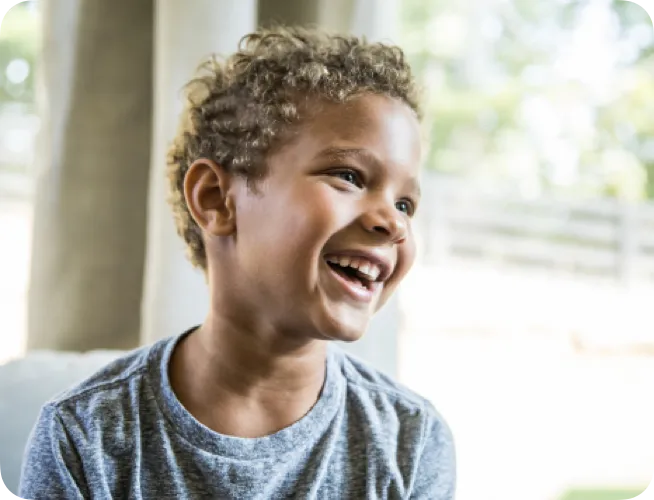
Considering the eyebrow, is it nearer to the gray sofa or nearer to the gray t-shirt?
the gray t-shirt

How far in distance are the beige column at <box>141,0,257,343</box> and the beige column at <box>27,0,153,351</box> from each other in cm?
3

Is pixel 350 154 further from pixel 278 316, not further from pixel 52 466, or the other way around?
pixel 52 466

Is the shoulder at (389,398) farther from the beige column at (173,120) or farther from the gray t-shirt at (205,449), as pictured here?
the beige column at (173,120)

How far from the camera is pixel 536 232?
727 millimetres

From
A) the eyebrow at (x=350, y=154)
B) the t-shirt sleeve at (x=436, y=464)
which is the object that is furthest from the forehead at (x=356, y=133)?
the t-shirt sleeve at (x=436, y=464)

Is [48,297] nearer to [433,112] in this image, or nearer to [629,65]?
[433,112]

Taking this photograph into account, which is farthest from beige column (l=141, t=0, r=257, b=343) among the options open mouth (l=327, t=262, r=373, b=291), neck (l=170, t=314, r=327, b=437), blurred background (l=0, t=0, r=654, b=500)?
open mouth (l=327, t=262, r=373, b=291)

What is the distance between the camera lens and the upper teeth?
0.55 meters

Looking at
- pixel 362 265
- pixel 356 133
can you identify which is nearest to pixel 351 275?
pixel 362 265

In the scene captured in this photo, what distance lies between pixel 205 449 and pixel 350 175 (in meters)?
0.27

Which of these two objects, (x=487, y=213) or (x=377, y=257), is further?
(x=487, y=213)

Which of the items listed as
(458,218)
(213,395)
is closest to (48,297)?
(213,395)

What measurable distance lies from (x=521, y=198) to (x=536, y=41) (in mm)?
171

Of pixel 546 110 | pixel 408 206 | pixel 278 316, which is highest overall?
pixel 546 110
